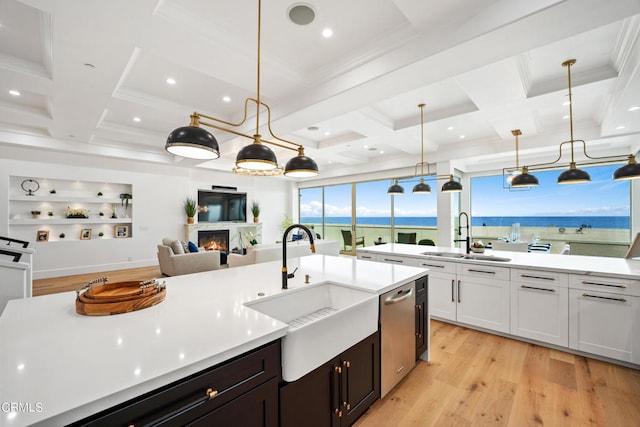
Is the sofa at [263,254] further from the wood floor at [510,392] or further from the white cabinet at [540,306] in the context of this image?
the white cabinet at [540,306]

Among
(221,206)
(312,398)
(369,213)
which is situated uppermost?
(221,206)

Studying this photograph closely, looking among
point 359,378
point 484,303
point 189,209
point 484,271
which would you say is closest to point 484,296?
point 484,303

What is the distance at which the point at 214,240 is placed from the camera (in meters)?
8.13

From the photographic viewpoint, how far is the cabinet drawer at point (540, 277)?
2598 millimetres

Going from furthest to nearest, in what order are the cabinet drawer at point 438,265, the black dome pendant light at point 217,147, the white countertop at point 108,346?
the cabinet drawer at point 438,265 < the black dome pendant light at point 217,147 < the white countertop at point 108,346

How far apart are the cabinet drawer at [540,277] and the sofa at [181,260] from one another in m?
5.14

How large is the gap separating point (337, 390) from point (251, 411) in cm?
60

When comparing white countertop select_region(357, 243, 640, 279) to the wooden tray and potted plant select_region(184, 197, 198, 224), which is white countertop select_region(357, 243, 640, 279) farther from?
potted plant select_region(184, 197, 198, 224)

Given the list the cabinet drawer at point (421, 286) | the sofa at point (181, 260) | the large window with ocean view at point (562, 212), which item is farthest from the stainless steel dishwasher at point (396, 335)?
the large window with ocean view at point (562, 212)

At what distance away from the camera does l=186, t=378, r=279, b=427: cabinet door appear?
0.97 m

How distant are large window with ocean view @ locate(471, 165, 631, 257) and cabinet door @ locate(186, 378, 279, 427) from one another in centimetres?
697

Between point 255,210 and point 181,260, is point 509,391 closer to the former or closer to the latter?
point 181,260

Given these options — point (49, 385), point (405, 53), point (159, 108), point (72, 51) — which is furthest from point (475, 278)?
point (159, 108)

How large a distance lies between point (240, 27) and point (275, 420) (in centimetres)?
277
